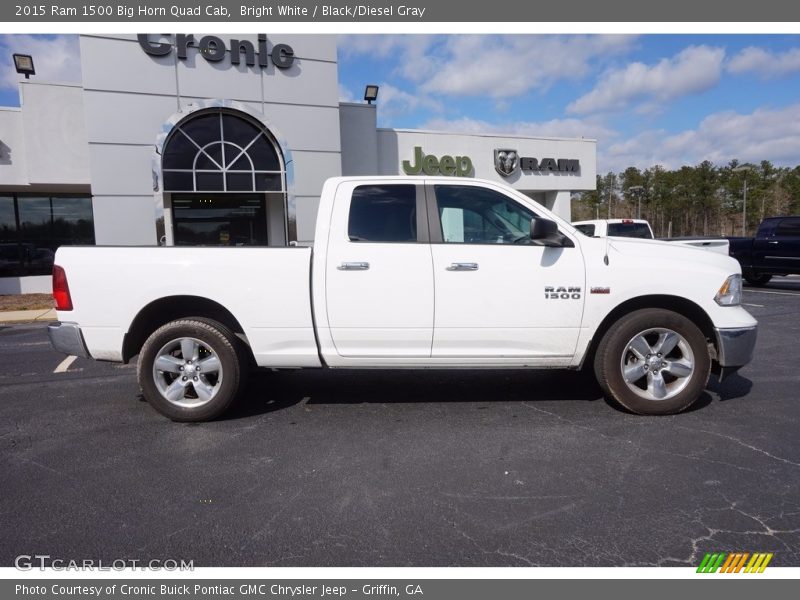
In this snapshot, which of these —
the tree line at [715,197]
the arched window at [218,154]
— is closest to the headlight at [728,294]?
the arched window at [218,154]

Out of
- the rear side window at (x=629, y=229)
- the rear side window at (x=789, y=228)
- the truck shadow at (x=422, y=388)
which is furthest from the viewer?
the rear side window at (x=789, y=228)

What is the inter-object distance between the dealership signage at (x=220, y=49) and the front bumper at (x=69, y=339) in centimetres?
1131

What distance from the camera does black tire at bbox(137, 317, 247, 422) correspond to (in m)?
4.56

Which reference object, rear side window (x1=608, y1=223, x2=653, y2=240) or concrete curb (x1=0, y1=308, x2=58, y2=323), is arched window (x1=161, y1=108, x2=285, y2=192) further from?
rear side window (x1=608, y1=223, x2=653, y2=240)

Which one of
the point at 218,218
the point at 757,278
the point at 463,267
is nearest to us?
the point at 463,267

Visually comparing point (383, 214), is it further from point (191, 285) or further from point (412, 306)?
point (191, 285)

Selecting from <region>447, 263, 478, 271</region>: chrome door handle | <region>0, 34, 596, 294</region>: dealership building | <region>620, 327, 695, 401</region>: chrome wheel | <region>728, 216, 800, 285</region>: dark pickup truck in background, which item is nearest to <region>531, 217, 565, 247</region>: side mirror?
<region>447, 263, 478, 271</region>: chrome door handle

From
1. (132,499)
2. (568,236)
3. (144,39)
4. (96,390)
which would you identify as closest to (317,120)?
(144,39)

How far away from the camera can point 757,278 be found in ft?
53.2

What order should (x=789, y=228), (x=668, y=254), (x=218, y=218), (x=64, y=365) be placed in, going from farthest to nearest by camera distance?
(x=218, y=218), (x=789, y=228), (x=64, y=365), (x=668, y=254)

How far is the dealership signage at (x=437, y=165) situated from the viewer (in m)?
17.7

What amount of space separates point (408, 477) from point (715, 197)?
59397 mm

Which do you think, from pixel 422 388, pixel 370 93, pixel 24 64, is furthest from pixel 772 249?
pixel 24 64

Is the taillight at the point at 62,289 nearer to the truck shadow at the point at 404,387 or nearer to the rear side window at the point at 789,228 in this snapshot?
the truck shadow at the point at 404,387
